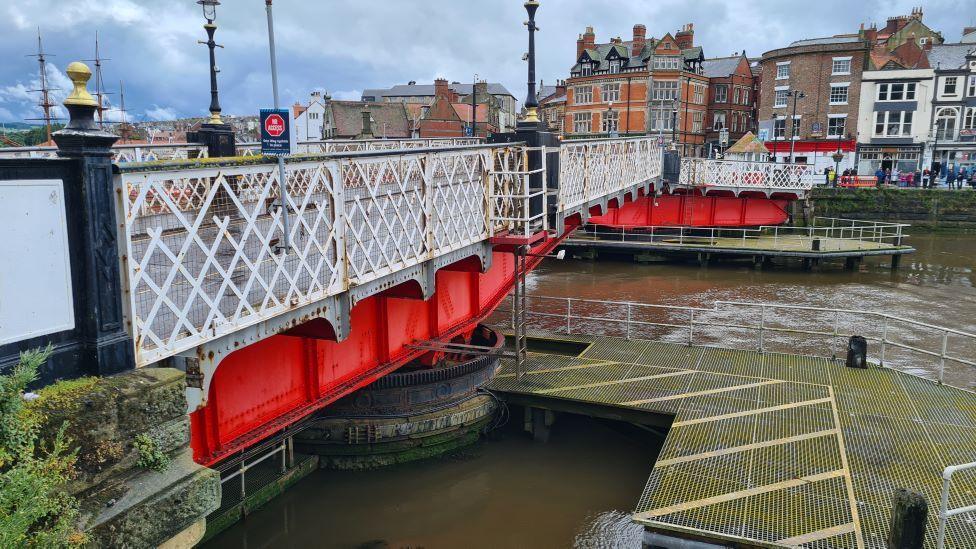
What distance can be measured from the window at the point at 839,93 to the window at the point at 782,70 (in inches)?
155

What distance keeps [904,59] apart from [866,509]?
62741 millimetres

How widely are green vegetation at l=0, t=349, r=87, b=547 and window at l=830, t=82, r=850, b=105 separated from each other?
6263 cm

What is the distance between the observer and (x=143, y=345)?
524cm

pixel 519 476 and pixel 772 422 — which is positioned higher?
pixel 772 422

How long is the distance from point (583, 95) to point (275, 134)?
61.2 meters

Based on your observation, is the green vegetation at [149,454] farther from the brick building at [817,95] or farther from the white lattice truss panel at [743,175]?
the brick building at [817,95]

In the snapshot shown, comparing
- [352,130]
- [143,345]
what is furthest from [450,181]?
[352,130]

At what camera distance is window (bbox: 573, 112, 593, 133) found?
68.4m

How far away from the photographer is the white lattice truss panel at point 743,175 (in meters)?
32.5

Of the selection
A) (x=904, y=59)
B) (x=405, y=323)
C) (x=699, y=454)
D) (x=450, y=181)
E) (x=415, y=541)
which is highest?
(x=904, y=59)

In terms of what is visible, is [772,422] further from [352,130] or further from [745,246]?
[352,130]

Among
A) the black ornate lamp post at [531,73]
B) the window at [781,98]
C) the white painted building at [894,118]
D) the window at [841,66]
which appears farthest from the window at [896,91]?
the black ornate lamp post at [531,73]

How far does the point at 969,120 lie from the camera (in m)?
54.4

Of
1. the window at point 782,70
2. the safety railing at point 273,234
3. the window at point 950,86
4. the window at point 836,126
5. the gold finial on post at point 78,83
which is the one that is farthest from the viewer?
the window at point 782,70
